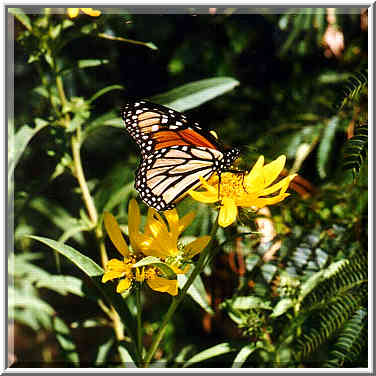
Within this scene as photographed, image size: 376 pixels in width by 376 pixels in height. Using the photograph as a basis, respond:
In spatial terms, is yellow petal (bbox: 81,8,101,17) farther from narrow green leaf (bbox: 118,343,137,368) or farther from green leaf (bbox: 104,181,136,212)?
narrow green leaf (bbox: 118,343,137,368)

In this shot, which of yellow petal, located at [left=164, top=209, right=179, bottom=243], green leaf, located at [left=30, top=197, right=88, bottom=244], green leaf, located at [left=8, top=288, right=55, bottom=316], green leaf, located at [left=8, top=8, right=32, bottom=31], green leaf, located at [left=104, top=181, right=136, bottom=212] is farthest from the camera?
green leaf, located at [left=30, top=197, right=88, bottom=244]

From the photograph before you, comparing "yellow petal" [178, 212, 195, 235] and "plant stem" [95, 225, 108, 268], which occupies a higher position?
"yellow petal" [178, 212, 195, 235]

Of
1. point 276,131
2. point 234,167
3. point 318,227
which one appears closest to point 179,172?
point 234,167

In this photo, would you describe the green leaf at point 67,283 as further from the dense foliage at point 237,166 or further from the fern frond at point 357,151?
the fern frond at point 357,151

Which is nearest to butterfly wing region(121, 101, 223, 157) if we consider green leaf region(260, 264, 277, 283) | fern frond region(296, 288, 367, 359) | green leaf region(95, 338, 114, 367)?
green leaf region(260, 264, 277, 283)

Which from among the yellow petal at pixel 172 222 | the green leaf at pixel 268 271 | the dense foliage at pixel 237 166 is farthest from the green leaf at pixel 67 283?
the green leaf at pixel 268 271

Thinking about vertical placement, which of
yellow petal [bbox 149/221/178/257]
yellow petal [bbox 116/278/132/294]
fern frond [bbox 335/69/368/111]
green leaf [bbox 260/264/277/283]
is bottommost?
green leaf [bbox 260/264/277/283]
